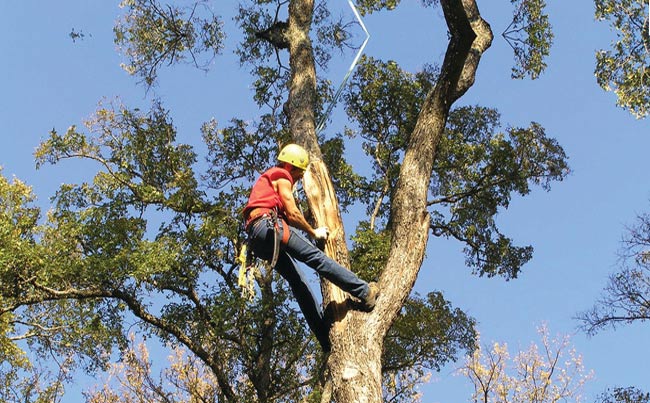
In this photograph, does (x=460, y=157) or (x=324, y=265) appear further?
(x=460, y=157)

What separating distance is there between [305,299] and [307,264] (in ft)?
0.99

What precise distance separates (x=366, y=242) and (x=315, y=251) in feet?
17.8

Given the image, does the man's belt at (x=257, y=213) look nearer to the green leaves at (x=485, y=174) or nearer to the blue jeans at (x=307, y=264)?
the blue jeans at (x=307, y=264)

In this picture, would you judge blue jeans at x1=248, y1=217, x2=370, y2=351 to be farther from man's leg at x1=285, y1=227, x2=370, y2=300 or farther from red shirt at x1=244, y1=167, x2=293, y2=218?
red shirt at x1=244, y1=167, x2=293, y2=218

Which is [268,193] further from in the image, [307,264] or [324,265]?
[324,265]

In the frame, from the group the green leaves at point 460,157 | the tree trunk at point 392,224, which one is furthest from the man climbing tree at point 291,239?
the green leaves at point 460,157

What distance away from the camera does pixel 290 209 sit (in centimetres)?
509

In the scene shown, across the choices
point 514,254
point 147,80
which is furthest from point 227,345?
point 514,254

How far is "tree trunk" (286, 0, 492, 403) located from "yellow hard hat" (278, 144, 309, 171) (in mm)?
239

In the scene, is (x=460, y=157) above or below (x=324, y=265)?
above

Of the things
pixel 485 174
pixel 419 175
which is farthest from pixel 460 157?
pixel 419 175

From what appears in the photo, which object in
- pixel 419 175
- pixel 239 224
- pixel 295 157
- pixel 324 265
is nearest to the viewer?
pixel 324 265

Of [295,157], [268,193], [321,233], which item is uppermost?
[295,157]

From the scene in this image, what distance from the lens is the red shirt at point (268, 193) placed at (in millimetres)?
5160
